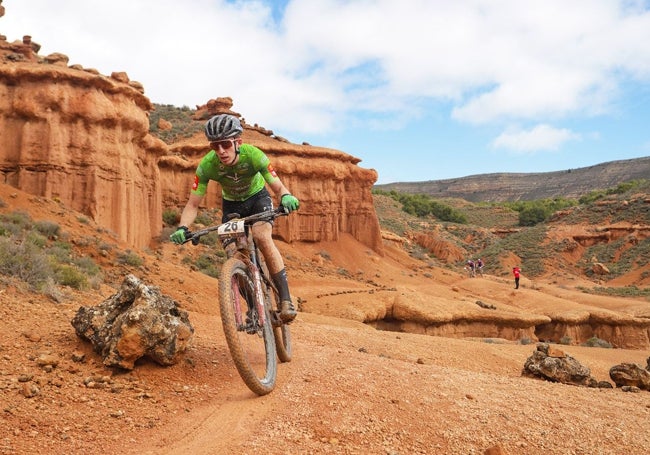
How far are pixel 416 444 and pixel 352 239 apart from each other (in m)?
33.5

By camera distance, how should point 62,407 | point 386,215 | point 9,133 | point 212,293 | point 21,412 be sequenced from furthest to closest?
point 386,215 < point 9,133 < point 212,293 < point 62,407 < point 21,412

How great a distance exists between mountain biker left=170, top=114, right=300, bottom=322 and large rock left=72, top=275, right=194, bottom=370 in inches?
29.0

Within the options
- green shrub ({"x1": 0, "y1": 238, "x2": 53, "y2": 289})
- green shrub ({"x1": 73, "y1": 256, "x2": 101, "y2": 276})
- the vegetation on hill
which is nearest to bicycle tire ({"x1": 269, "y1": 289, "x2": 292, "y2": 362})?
green shrub ({"x1": 0, "y1": 238, "x2": 53, "y2": 289})

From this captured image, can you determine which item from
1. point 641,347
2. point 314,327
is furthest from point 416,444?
point 641,347

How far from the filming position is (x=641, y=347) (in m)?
23.1

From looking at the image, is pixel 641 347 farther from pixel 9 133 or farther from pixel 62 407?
pixel 9 133

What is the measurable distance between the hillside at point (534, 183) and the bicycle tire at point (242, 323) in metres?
103

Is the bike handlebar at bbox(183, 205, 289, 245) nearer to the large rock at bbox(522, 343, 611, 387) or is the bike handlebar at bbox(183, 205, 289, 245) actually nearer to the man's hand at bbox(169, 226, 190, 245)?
the man's hand at bbox(169, 226, 190, 245)

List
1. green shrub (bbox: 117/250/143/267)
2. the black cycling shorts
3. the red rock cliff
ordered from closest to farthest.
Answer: the black cycling shorts, green shrub (bbox: 117/250/143/267), the red rock cliff

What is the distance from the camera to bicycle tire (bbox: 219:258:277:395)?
3906 mm

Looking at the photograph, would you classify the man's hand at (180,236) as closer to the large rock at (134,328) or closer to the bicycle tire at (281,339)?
the large rock at (134,328)

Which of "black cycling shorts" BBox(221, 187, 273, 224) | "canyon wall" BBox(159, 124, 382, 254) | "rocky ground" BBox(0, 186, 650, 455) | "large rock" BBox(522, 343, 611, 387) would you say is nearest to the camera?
"rocky ground" BBox(0, 186, 650, 455)

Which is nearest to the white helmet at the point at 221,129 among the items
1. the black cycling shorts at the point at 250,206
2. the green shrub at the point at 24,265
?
the black cycling shorts at the point at 250,206

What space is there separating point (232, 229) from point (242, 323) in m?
0.87
